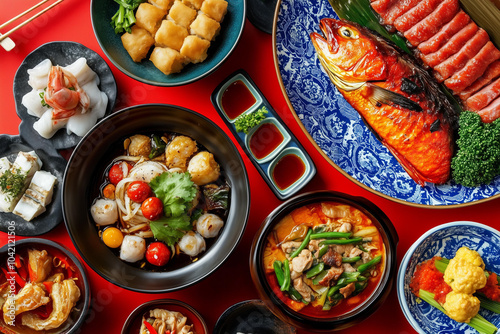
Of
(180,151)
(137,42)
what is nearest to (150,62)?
(137,42)

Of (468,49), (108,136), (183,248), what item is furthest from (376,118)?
(108,136)

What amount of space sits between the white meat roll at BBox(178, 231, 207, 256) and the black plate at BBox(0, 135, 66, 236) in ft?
2.85

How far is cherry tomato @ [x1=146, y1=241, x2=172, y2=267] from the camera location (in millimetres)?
2736

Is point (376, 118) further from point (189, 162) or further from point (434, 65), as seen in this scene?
point (189, 162)

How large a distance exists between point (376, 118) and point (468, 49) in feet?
2.39

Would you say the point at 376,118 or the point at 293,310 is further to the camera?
the point at 376,118

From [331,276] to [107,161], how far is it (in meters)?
1.60

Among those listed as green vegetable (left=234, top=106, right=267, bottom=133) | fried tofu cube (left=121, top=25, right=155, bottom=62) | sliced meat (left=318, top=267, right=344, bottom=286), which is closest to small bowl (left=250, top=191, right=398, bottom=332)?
sliced meat (left=318, top=267, right=344, bottom=286)

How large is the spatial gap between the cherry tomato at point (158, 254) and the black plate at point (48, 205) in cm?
68

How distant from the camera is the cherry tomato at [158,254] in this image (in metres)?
2.74

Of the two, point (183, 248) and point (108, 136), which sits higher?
point (108, 136)

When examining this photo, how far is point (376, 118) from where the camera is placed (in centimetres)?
294

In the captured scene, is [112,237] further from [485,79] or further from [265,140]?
[485,79]

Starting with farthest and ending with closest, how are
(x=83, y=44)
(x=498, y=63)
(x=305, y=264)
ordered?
(x=83, y=44)
(x=498, y=63)
(x=305, y=264)
